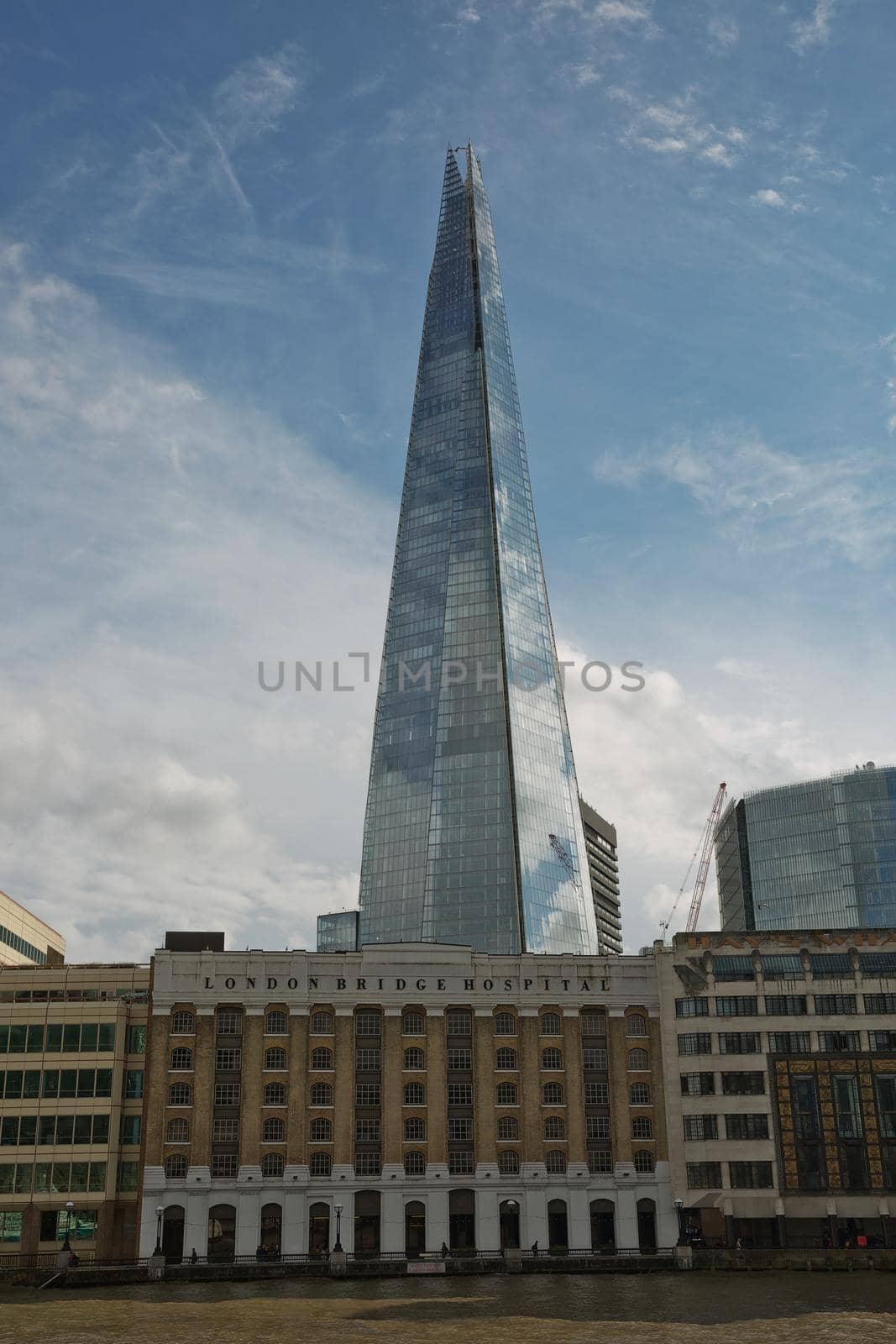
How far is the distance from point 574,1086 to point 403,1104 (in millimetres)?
15699

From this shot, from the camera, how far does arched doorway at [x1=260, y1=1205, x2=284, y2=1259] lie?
121 m

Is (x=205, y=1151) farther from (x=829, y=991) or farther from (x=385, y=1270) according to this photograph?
(x=829, y=991)

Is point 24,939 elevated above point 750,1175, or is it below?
above

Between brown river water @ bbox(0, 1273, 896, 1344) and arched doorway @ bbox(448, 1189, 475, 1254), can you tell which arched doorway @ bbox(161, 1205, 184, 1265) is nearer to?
brown river water @ bbox(0, 1273, 896, 1344)

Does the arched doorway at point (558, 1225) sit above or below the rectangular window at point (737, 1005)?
below

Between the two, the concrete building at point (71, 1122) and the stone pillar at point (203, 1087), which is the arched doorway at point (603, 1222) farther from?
the concrete building at point (71, 1122)

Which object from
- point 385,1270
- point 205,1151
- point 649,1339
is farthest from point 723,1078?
point 649,1339

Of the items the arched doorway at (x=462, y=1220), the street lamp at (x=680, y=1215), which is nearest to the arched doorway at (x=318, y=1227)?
the arched doorway at (x=462, y=1220)

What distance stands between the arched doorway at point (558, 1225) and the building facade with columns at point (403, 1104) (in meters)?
0.14

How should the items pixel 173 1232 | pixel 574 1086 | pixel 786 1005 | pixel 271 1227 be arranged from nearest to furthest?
1. pixel 173 1232
2. pixel 271 1227
3. pixel 786 1005
4. pixel 574 1086

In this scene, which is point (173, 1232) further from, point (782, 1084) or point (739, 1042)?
point (782, 1084)

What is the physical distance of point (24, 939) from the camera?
159 m

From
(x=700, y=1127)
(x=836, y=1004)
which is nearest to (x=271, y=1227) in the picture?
(x=700, y=1127)

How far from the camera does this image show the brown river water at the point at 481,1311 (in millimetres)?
71562
